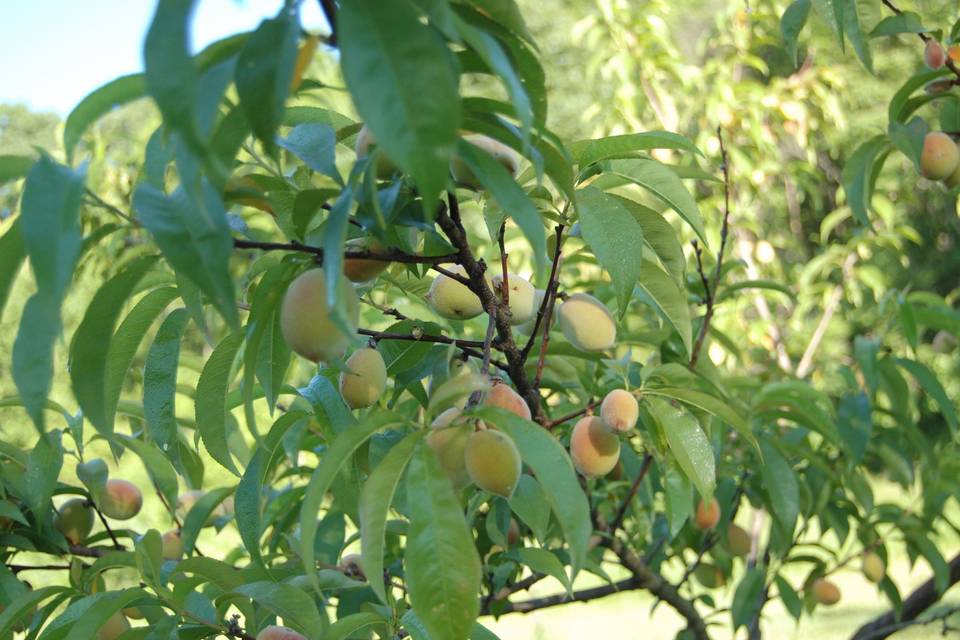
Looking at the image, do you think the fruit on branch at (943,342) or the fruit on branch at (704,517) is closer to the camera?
the fruit on branch at (704,517)

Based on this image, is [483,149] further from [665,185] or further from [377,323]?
[377,323]

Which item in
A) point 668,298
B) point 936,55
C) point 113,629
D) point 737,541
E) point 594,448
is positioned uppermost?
point 936,55

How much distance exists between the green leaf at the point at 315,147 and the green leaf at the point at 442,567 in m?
0.16

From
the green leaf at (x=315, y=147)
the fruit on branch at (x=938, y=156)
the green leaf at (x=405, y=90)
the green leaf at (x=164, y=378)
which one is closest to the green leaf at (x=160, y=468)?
the green leaf at (x=164, y=378)

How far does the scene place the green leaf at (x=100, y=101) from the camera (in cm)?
44

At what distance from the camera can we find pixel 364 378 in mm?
555

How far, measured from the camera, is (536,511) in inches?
24.4

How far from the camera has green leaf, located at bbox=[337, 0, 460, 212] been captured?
34 cm

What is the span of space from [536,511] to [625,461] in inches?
16.5

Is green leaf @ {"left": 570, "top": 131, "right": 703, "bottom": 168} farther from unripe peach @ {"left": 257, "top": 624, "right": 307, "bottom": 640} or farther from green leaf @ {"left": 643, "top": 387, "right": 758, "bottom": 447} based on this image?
unripe peach @ {"left": 257, "top": 624, "right": 307, "bottom": 640}

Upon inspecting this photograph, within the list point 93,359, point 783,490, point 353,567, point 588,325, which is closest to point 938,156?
point 783,490

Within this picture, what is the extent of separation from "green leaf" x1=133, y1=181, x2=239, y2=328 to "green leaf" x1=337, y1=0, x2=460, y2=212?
74 millimetres

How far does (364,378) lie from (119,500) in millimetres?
475

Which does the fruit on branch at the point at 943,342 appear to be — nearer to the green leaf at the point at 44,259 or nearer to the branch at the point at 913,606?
the branch at the point at 913,606
